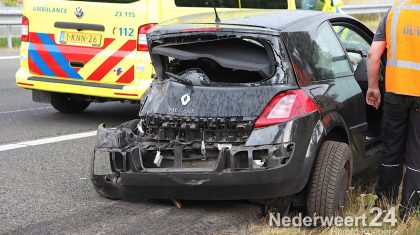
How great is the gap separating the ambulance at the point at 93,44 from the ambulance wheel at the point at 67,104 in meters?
0.54

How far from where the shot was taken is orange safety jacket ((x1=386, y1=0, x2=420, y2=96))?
517 centimetres

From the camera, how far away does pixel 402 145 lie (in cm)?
544

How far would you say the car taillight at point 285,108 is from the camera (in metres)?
4.98

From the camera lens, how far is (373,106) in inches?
228

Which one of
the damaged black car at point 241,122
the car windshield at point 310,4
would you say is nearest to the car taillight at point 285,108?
the damaged black car at point 241,122

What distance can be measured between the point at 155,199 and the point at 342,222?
1428 millimetres

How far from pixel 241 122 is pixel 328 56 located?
3.44ft

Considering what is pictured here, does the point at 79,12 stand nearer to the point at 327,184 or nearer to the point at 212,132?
the point at 212,132

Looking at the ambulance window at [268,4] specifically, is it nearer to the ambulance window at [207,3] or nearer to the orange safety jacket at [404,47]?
the ambulance window at [207,3]

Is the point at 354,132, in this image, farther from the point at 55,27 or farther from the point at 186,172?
the point at 55,27

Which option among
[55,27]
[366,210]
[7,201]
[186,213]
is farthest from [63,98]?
[366,210]

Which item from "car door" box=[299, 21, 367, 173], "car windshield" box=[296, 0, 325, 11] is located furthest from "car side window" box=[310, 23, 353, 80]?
"car windshield" box=[296, 0, 325, 11]

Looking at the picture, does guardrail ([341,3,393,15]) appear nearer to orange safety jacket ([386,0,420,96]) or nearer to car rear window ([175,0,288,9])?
car rear window ([175,0,288,9])

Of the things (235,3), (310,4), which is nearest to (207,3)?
(235,3)
